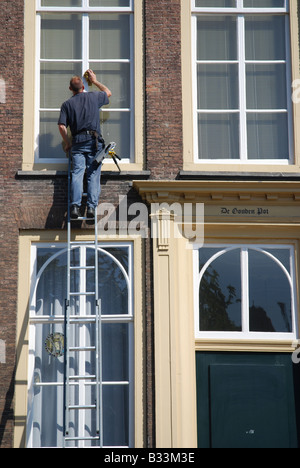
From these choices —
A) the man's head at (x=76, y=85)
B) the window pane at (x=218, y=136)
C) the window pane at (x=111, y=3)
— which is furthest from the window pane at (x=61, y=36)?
the window pane at (x=218, y=136)

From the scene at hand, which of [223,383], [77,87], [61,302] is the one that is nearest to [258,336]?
[223,383]

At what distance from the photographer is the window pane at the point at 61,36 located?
10867 mm

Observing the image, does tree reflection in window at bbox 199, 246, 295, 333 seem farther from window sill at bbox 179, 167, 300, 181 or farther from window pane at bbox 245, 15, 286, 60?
window pane at bbox 245, 15, 286, 60

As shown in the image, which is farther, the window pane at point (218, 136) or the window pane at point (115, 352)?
the window pane at point (218, 136)

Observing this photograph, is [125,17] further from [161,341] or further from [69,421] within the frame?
[69,421]

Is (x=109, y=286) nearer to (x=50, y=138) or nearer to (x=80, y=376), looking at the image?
(x=80, y=376)

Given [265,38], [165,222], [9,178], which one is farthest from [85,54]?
[165,222]

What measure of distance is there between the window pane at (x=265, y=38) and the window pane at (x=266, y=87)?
177mm

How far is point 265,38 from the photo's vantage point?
11.0 metres

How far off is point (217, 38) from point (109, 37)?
1506mm

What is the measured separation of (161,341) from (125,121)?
306 cm

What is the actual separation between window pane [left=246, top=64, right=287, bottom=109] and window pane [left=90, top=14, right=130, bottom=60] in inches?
69.2

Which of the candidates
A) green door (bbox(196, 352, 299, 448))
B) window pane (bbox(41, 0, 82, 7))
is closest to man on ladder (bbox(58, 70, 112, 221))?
window pane (bbox(41, 0, 82, 7))

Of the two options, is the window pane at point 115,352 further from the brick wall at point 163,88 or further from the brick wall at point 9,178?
the brick wall at point 163,88
